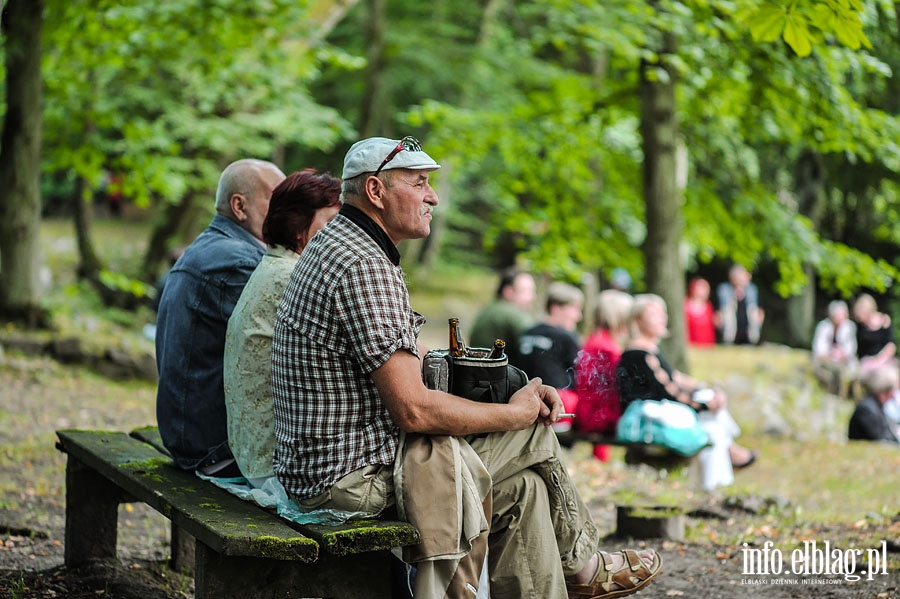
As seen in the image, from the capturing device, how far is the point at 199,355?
4188mm

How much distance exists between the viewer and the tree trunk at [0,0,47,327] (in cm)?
1070

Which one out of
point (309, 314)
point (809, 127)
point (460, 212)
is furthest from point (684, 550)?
point (460, 212)

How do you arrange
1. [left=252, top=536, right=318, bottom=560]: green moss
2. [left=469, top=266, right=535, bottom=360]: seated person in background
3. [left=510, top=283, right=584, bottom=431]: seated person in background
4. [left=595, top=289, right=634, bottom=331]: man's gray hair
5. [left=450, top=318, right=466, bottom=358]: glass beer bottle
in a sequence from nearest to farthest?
1. [left=252, top=536, right=318, bottom=560]: green moss
2. [left=450, top=318, right=466, bottom=358]: glass beer bottle
3. [left=510, top=283, right=584, bottom=431]: seated person in background
4. [left=595, top=289, right=634, bottom=331]: man's gray hair
5. [left=469, top=266, right=535, bottom=360]: seated person in background

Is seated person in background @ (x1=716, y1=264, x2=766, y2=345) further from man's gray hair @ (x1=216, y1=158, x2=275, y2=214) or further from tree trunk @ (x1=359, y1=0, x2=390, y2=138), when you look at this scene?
man's gray hair @ (x1=216, y1=158, x2=275, y2=214)

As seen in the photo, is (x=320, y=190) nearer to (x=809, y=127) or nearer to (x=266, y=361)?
(x=266, y=361)

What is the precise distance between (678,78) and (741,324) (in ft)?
25.2

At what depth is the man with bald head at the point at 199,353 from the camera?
4.19 m

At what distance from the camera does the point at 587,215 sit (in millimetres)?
13695

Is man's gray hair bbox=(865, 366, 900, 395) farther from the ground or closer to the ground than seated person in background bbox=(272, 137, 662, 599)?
closer to the ground

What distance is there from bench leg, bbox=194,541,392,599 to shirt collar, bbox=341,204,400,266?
3.30 feet

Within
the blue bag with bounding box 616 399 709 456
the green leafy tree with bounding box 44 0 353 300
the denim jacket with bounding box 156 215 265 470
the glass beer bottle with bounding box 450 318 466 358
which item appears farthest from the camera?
the green leafy tree with bounding box 44 0 353 300

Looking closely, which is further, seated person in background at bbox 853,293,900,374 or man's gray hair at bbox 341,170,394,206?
seated person in background at bbox 853,293,900,374

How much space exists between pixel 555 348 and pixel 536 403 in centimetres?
492

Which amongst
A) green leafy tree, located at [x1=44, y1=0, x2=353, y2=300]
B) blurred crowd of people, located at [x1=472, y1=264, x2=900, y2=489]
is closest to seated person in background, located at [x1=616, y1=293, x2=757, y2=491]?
blurred crowd of people, located at [x1=472, y1=264, x2=900, y2=489]
